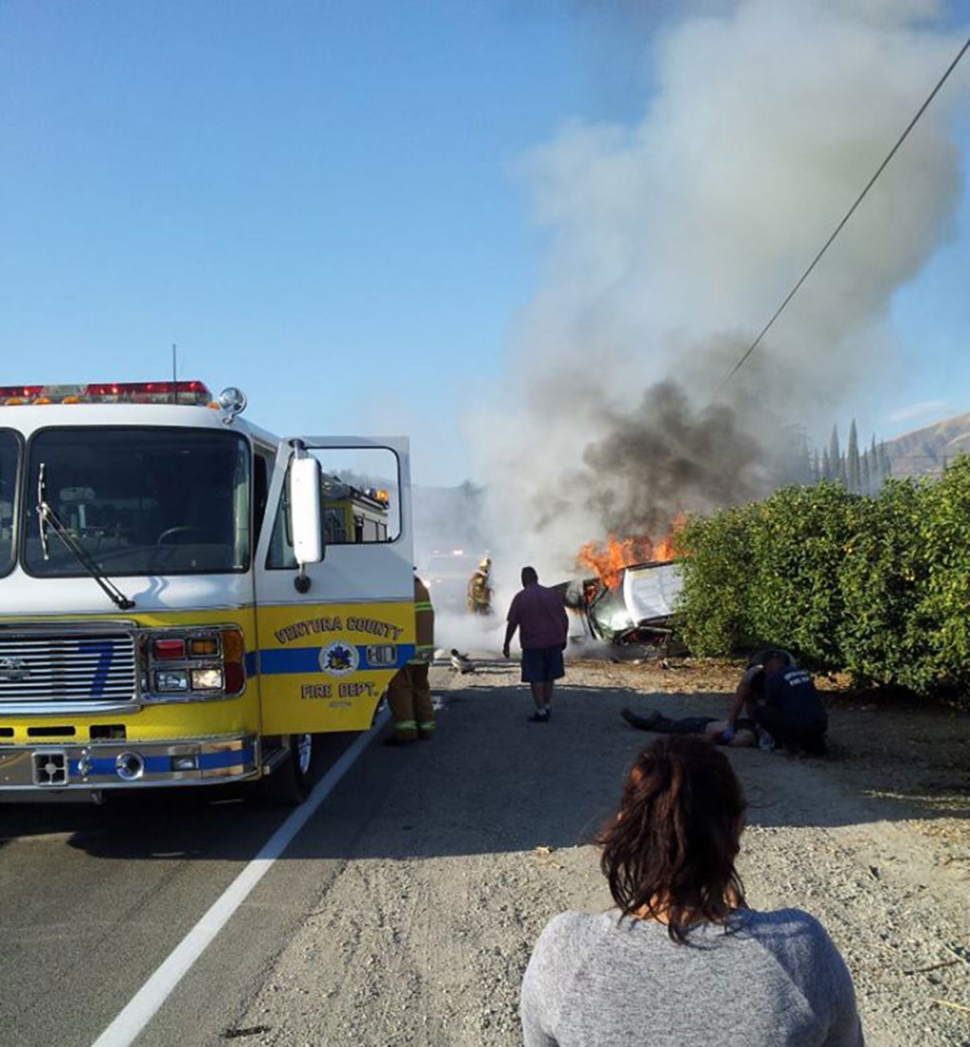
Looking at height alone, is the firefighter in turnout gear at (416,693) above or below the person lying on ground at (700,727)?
above

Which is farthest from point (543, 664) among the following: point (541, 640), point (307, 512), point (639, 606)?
point (639, 606)

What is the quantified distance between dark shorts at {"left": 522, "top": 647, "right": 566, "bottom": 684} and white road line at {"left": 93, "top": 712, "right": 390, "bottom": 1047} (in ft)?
12.3

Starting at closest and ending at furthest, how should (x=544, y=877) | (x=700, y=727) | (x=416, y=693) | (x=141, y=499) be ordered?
(x=544, y=877) → (x=141, y=499) → (x=700, y=727) → (x=416, y=693)

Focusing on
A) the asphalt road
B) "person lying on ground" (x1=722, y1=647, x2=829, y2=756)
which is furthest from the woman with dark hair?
"person lying on ground" (x1=722, y1=647, x2=829, y2=756)

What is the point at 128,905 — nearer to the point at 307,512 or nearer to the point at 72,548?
the point at 72,548

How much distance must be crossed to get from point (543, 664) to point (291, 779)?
4.38 m

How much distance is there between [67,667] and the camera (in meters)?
5.73

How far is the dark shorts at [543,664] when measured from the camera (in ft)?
36.1

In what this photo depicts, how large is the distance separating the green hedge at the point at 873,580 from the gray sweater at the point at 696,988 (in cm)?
801

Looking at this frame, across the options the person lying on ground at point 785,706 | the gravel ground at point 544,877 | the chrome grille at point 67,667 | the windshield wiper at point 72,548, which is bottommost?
the gravel ground at point 544,877

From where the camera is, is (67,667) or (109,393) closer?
(67,667)

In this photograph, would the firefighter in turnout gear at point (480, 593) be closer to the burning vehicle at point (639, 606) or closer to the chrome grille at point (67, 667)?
the burning vehicle at point (639, 606)

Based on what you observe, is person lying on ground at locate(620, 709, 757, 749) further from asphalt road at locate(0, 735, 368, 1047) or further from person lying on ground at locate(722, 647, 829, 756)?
asphalt road at locate(0, 735, 368, 1047)

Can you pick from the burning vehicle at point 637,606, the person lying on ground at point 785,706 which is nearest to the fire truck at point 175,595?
the person lying on ground at point 785,706
